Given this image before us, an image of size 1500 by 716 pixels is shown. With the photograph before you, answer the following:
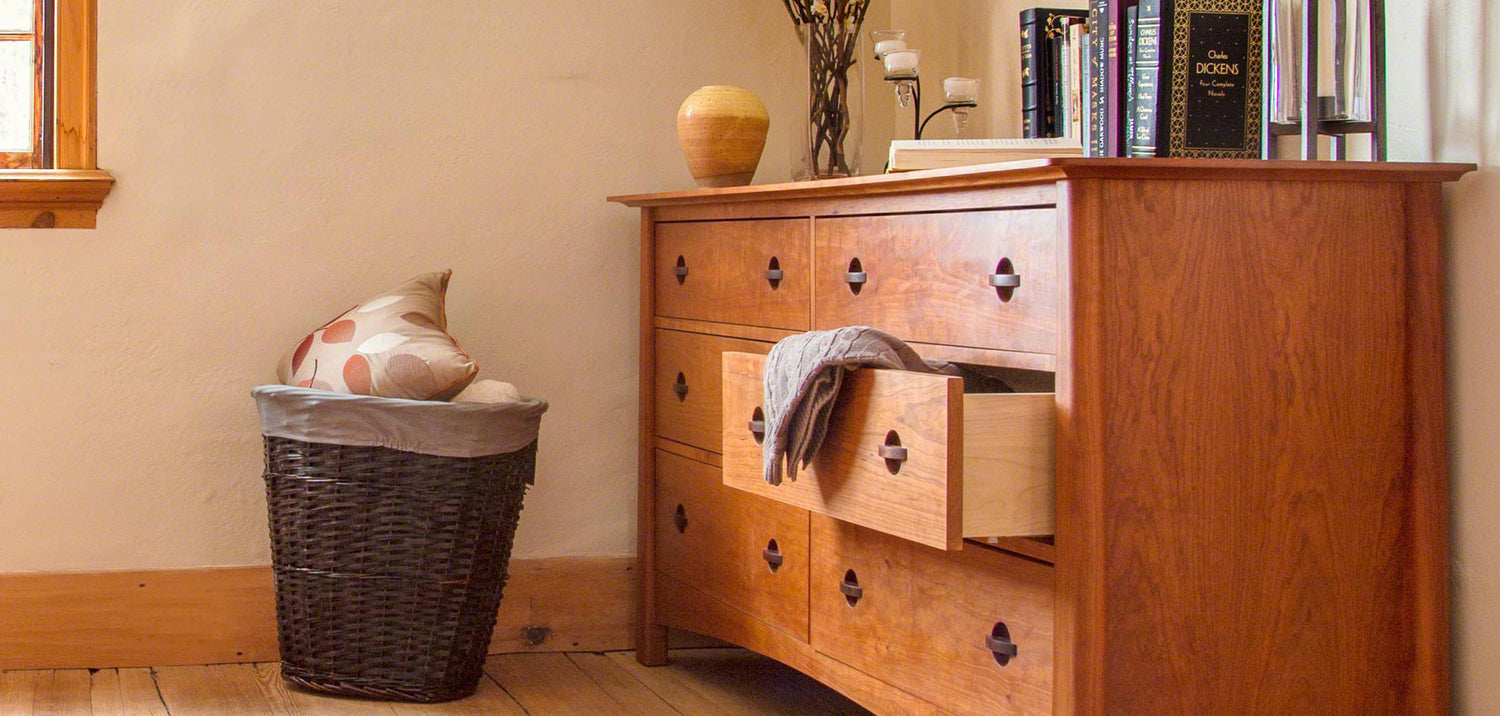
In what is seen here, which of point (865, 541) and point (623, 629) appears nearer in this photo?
point (865, 541)

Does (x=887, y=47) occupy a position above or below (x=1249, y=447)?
above

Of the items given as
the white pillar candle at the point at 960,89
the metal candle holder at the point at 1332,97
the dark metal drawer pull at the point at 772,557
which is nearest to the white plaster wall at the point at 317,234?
the white pillar candle at the point at 960,89

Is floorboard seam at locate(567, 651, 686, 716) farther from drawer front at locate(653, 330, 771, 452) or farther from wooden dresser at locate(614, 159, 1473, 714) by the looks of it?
wooden dresser at locate(614, 159, 1473, 714)

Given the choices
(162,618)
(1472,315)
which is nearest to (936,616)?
(1472,315)

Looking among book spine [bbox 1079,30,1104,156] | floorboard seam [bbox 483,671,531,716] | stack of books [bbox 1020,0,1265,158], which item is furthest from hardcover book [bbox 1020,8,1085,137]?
floorboard seam [bbox 483,671,531,716]

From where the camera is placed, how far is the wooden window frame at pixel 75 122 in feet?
7.50

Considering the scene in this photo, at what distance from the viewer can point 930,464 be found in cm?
134

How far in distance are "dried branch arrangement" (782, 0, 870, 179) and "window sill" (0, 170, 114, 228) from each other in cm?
114

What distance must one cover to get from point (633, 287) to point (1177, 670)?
138cm

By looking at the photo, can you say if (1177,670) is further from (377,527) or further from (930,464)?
(377,527)

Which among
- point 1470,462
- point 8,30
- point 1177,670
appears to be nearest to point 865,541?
point 1177,670

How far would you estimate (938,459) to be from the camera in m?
1.32

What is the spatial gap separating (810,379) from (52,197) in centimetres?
146

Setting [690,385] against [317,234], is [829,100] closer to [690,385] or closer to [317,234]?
[690,385]
